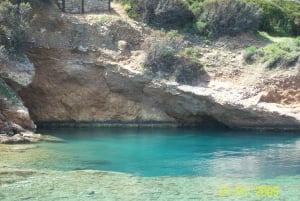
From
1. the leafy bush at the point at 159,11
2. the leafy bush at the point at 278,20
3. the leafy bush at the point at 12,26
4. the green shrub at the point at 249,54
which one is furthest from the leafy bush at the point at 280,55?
the leafy bush at the point at 12,26

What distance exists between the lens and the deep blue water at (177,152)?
816 inches

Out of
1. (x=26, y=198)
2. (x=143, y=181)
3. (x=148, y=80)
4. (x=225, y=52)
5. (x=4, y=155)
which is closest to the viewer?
(x=26, y=198)

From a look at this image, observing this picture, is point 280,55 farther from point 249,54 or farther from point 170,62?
point 170,62

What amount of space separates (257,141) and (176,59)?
21.4 feet

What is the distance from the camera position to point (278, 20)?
3753 cm

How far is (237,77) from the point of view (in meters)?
31.6

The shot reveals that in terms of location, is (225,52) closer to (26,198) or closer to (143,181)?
(143,181)

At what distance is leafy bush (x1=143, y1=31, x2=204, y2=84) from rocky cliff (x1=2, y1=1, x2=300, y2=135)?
49 cm

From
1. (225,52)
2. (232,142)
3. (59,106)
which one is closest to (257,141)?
(232,142)

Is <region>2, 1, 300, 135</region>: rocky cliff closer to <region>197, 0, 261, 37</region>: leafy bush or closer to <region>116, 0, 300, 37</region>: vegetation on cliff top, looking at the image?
<region>116, 0, 300, 37</region>: vegetation on cliff top

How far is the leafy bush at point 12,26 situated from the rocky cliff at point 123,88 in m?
1.53
